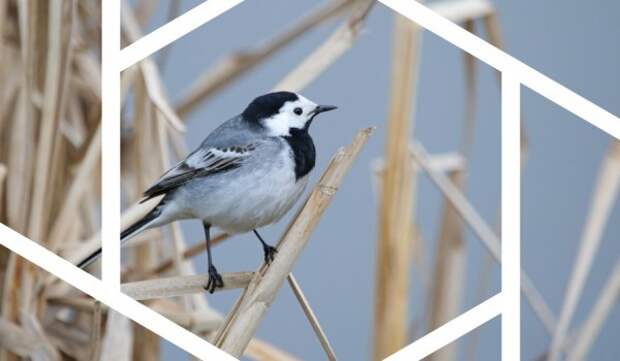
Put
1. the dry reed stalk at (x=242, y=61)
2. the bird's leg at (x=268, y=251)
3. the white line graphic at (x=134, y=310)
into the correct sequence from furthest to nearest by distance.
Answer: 1. the dry reed stalk at (x=242, y=61)
2. the bird's leg at (x=268, y=251)
3. the white line graphic at (x=134, y=310)

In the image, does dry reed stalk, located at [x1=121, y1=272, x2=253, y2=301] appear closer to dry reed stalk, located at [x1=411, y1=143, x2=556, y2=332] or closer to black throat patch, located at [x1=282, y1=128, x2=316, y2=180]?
black throat patch, located at [x1=282, y1=128, x2=316, y2=180]

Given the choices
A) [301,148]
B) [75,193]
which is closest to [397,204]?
[301,148]

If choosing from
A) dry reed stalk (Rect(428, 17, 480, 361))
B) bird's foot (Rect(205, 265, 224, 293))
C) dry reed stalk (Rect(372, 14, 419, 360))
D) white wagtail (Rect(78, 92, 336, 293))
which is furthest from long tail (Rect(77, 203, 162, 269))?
dry reed stalk (Rect(428, 17, 480, 361))

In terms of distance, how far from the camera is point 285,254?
726mm

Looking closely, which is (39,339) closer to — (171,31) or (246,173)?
(246,173)

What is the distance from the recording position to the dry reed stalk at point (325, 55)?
2.84 ft

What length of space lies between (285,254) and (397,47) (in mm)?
253

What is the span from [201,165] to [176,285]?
0.16 meters

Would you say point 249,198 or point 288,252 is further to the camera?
point 249,198

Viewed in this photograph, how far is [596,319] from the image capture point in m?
1.06

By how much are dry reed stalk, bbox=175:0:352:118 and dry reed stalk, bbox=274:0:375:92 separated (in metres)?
0.12

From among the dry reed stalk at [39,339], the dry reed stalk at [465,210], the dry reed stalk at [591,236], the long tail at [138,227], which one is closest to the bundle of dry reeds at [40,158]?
the dry reed stalk at [39,339]

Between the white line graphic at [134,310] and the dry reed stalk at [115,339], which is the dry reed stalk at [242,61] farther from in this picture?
the white line graphic at [134,310]

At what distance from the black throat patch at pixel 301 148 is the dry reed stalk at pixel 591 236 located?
1.14 ft
